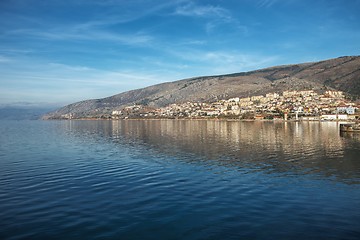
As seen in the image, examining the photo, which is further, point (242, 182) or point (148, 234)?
point (242, 182)

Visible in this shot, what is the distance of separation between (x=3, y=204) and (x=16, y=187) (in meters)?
4.40

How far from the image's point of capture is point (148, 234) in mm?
12594

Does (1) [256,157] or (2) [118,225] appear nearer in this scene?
(2) [118,225]

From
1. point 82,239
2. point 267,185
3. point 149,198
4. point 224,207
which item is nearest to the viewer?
point 82,239

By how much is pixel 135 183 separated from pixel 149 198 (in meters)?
4.30

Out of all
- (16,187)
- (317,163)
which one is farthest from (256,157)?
(16,187)

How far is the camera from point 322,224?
529 inches

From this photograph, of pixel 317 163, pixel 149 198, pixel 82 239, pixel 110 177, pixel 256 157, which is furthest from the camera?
pixel 256 157

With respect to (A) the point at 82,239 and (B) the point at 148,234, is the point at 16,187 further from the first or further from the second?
(B) the point at 148,234

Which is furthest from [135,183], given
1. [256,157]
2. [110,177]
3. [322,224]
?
[256,157]

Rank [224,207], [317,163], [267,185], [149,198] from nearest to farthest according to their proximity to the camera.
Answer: [224,207] < [149,198] < [267,185] < [317,163]

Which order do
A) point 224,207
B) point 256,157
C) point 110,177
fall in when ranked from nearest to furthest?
1. point 224,207
2. point 110,177
3. point 256,157

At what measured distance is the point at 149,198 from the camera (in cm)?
1786

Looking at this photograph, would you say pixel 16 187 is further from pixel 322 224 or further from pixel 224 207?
pixel 322 224
